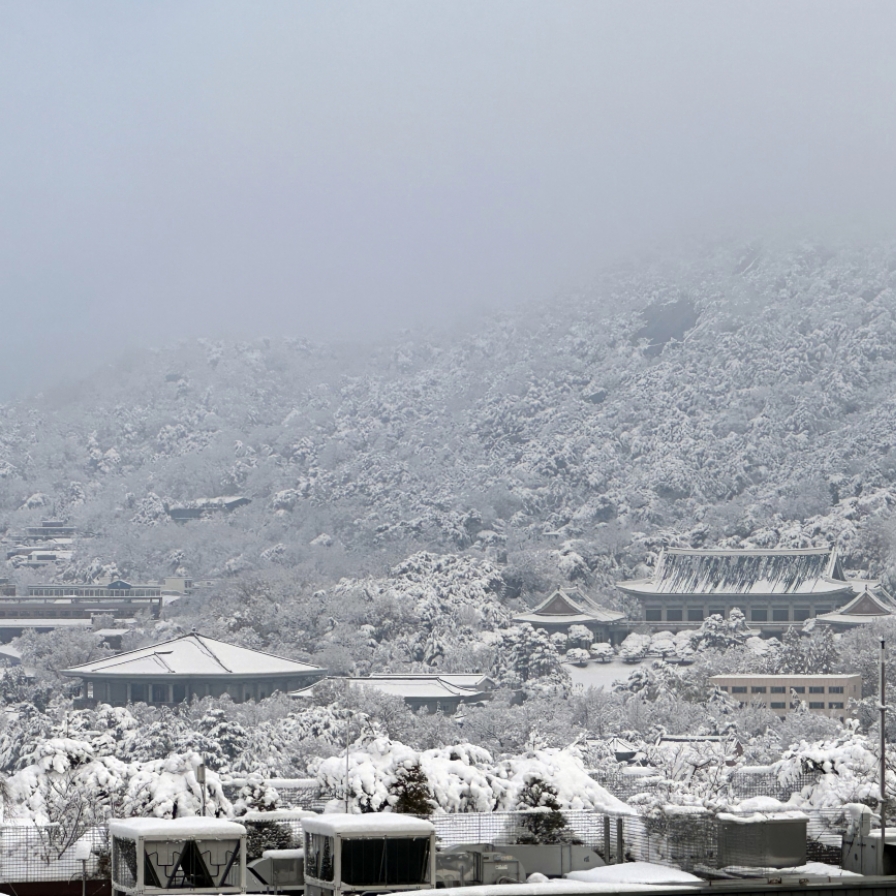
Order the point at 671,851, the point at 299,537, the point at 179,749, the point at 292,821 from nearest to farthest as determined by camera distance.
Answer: the point at 671,851 < the point at 292,821 < the point at 179,749 < the point at 299,537

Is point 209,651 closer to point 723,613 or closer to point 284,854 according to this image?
point 723,613

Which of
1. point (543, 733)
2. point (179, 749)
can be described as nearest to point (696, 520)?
point (543, 733)

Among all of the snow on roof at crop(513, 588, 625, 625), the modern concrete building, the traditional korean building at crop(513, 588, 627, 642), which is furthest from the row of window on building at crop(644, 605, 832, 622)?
the modern concrete building

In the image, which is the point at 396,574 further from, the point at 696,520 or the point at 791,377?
the point at 791,377

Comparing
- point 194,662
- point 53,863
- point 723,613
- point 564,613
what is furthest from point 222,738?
point 723,613

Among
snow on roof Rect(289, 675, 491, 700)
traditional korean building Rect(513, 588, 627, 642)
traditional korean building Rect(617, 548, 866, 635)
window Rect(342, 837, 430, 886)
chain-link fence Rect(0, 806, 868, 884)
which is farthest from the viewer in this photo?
traditional korean building Rect(617, 548, 866, 635)

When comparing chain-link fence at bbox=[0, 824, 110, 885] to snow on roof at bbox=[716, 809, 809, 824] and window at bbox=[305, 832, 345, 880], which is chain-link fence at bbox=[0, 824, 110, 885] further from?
snow on roof at bbox=[716, 809, 809, 824]

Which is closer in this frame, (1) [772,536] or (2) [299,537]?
(1) [772,536]
